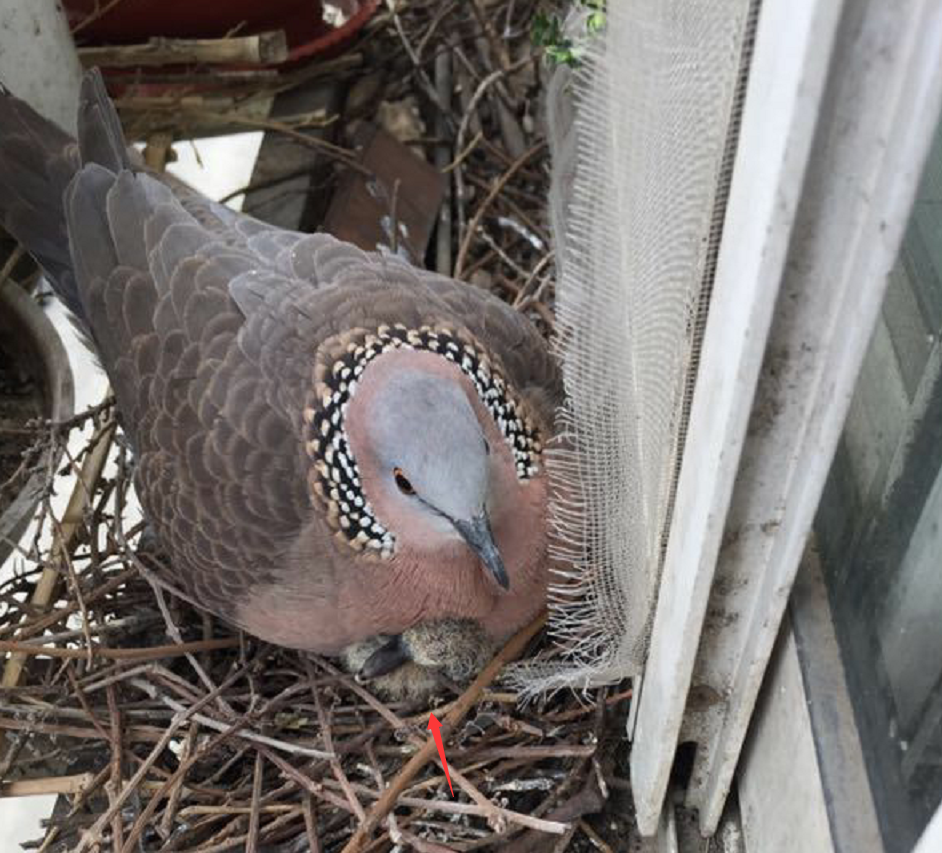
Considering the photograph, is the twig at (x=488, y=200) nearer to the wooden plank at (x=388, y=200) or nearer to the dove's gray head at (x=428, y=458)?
the wooden plank at (x=388, y=200)

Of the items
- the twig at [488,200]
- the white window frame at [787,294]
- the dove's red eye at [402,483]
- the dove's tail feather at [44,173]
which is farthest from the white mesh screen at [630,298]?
the dove's tail feather at [44,173]

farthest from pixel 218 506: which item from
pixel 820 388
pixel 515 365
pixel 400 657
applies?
pixel 820 388

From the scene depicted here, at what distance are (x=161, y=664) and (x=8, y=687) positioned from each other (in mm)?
183

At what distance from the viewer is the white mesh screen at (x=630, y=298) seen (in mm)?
715

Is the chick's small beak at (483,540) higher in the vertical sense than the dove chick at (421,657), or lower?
higher

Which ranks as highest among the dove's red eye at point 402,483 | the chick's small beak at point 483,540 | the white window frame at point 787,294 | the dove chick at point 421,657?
the white window frame at point 787,294

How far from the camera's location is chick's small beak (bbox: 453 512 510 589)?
1105 mm

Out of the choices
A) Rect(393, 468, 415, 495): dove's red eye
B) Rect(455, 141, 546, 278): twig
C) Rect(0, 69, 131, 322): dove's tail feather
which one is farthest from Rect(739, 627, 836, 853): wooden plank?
Rect(0, 69, 131, 322): dove's tail feather

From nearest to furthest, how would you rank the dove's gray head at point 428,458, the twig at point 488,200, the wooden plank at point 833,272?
the wooden plank at point 833,272
the dove's gray head at point 428,458
the twig at point 488,200

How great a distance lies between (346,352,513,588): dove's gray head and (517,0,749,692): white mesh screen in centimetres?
9

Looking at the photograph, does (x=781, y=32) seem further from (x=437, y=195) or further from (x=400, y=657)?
(x=437, y=195)

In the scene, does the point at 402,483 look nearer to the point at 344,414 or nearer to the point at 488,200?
the point at 344,414

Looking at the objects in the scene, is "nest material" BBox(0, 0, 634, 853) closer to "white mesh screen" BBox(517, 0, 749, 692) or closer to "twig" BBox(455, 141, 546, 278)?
"white mesh screen" BBox(517, 0, 749, 692)

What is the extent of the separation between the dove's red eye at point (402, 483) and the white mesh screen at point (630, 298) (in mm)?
156
